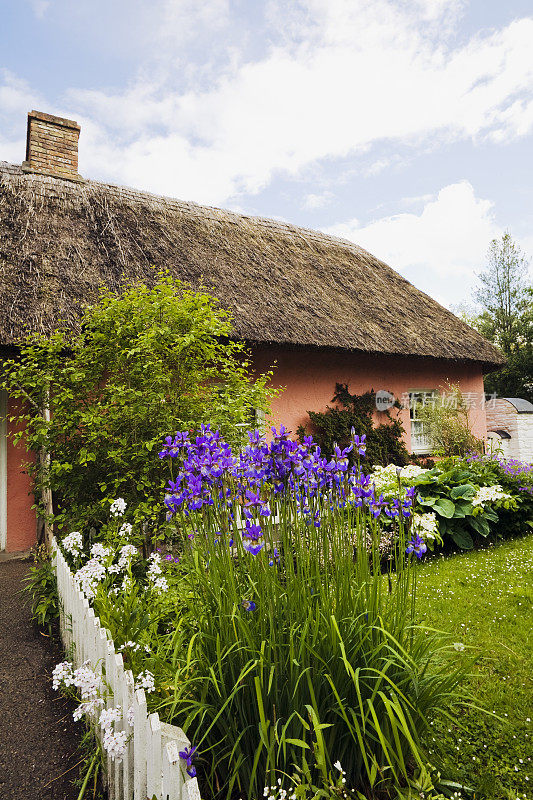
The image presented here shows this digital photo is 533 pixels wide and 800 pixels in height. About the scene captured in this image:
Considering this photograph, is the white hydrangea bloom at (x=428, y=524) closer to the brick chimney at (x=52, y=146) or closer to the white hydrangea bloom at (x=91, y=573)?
the white hydrangea bloom at (x=91, y=573)

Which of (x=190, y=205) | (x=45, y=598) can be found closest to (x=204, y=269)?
(x=190, y=205)

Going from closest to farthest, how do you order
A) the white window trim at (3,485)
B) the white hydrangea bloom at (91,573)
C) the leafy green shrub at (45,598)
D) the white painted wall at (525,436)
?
1. the white hydrangea bloom at (91,573)
2. the leafy green shrub at (45,598)
3. the white window trim at (3,485)
4. the white painted wall at (525,436)

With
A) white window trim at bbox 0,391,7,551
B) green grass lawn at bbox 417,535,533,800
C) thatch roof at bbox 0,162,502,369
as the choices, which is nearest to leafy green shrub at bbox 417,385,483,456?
thatch roof at bbox 0,162,502,369

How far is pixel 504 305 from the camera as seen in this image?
2247 centimetres

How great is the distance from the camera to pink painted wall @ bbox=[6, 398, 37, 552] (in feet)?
17.9

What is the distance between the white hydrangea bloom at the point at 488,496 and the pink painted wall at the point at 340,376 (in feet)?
10.2

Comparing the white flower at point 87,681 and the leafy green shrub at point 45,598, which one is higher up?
the white flower at point 87,681

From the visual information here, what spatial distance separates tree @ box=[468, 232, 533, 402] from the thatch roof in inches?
474

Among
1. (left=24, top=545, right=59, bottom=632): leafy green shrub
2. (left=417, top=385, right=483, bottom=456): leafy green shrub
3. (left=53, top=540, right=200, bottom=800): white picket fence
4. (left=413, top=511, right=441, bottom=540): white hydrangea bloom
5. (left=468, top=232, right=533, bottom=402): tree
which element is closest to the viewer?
(left=53, top=540, right=200, bottom=800): white picket fence

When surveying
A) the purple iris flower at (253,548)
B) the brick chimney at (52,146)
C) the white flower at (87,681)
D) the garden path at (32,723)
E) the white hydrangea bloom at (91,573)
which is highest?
the brick chimney at (52,146)

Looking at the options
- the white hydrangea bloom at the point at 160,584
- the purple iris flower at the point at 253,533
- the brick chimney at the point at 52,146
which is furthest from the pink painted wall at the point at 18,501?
the purple iris flower at the point at 253,533

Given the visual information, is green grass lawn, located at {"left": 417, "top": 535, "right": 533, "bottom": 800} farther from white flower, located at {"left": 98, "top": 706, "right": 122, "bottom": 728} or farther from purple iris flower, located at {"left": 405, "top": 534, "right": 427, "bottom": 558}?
white flower, located at {"left": 98, "top": 706, "right": 122, "bottom": 728}

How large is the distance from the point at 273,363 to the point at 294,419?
0.99 metres

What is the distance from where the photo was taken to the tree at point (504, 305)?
68.1 feet
